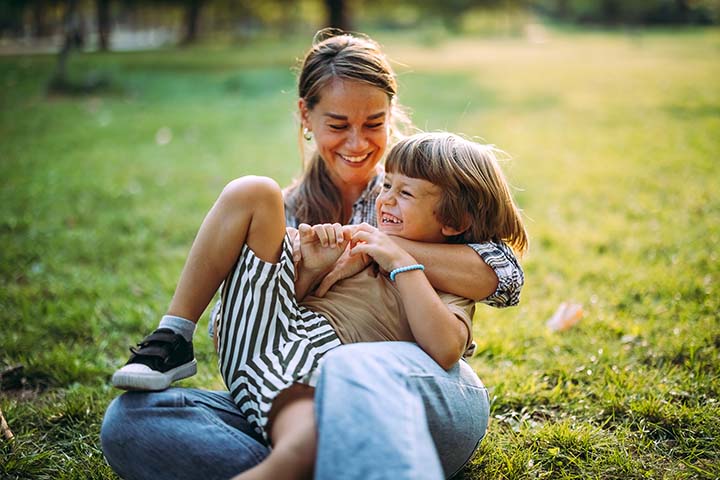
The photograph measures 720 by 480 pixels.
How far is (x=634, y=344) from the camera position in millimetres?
3371

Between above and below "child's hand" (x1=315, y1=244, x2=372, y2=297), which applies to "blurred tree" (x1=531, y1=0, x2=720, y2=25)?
above

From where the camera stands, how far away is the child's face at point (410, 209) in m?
2.37

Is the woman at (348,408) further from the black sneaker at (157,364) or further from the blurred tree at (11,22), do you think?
the blurred tree at (11,22)

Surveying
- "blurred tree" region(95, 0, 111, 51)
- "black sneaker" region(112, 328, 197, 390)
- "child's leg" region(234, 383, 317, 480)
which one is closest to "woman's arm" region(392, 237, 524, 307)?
"child's leg" region(234, 383, 317, 480)

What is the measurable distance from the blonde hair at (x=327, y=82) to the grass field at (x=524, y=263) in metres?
0.65

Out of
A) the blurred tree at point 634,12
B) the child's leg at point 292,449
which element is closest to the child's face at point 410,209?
the child's leg at point 292,449

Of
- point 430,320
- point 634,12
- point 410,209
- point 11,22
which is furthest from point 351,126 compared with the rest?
point 634,12

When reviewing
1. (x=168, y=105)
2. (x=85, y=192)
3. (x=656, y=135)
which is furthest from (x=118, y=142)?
(x=656, y=135)

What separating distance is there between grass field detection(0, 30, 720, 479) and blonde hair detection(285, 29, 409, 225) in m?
0.65

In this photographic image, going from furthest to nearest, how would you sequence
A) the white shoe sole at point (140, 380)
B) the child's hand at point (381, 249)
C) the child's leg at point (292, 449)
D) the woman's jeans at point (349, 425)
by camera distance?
1. the child's hand at point (381, 249)
2. the white shoe sole at point (140, 380)
3. the child's leg at point (292, 449)
4. the woman's jeans at point (349, 425)

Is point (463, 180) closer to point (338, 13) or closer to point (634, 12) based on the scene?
point (338, 13)

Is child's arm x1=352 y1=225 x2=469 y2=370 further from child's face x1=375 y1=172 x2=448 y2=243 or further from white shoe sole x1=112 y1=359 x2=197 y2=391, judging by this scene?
white shoe sole x1=112 y1=359 x2=197 y2=391

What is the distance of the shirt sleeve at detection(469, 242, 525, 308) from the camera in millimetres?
2305

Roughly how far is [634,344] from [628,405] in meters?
0.67
